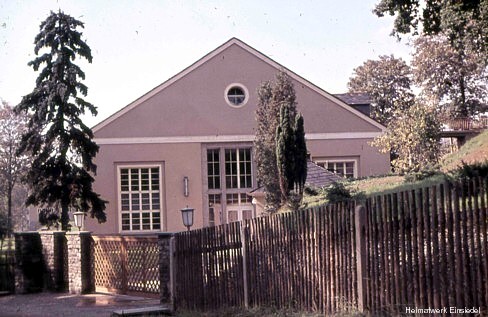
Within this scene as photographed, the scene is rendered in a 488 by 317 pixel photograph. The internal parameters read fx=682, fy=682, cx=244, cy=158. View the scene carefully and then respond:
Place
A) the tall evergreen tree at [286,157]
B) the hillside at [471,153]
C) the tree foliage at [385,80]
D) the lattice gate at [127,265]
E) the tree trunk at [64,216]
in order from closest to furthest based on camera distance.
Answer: the lattice gate at [127,265], the hillside at [471,153], the tree trunk at [64,216], the tall evergreen tree at [286,157], the tree foliage at [385,80]

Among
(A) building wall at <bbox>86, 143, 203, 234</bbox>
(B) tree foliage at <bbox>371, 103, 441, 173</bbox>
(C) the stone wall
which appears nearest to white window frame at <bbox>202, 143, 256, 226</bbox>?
(A) building wall at <bbox>86, 143, 203, 234</bbox>

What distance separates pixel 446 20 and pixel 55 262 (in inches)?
504

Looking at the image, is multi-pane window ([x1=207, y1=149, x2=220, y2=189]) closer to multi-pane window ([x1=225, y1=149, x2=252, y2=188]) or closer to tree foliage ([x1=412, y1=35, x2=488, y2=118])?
multi-pane window ([x1=225, y1=149, x2=252, y2=188])

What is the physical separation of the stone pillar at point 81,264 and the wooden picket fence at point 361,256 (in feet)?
22.8

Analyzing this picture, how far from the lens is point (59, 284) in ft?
64.7

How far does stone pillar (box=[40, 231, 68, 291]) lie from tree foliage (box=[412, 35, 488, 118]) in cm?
4187

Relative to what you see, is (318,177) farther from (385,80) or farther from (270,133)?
(385,80)

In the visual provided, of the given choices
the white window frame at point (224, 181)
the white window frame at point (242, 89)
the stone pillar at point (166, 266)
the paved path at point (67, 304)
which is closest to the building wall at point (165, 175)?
the white window frame at point (224, 181)

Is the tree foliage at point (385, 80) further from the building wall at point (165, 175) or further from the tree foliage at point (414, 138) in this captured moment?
the building wall at point (165, 175)

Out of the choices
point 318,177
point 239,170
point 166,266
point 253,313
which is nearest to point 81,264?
point 166,266

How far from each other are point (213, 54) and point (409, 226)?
2986 centimetres

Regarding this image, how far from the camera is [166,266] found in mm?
14188

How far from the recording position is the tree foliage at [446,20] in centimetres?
1784

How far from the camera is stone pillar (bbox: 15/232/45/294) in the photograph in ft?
64.6
